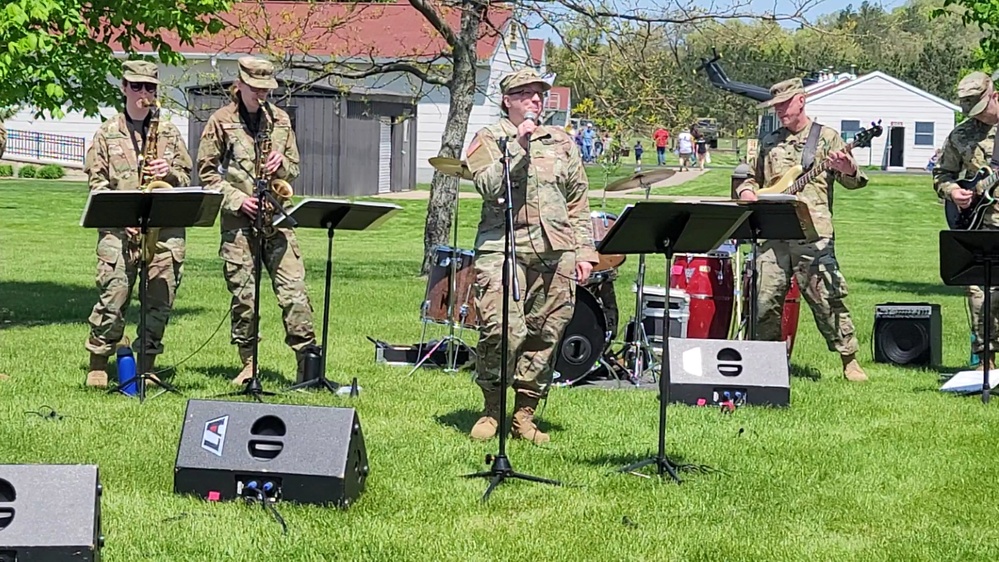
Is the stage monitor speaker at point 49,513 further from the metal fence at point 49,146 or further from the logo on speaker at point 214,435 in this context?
the metal fence at point 49,146

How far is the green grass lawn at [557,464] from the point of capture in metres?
6.36

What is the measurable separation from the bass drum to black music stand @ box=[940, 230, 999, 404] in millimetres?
2508

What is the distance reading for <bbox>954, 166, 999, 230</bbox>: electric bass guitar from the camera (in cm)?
1066

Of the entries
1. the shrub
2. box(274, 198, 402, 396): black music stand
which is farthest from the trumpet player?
the shrub

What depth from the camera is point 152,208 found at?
8953mm

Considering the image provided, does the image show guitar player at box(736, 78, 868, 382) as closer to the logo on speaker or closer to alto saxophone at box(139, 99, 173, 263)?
alto saxophone at box(139, 99, 173, 263)

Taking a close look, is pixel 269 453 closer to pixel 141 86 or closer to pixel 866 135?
pixel 141 86

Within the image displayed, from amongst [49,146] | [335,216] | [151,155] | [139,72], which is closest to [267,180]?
[335,216]

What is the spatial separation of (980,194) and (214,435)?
6.46m

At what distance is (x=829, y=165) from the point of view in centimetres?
1066

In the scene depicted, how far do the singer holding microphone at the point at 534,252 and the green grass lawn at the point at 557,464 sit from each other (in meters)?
0.55

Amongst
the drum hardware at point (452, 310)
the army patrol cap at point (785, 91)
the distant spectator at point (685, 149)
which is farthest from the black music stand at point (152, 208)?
the distant spectator at point (685, 149)

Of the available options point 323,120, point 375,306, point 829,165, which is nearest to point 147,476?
point 829,165

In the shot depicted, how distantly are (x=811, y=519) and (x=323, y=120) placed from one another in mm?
31179
